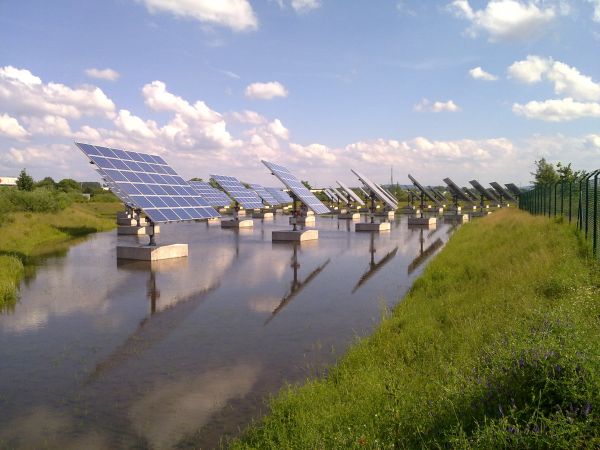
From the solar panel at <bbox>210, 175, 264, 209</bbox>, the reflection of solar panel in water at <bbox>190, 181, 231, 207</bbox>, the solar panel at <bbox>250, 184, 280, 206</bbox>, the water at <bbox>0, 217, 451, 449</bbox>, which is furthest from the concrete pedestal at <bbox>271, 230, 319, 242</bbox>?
the solar panel at <bbox>250, 184, 280, 206</bbox>

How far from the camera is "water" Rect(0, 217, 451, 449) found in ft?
22.9

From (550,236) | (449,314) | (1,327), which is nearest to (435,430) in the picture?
(449,314)

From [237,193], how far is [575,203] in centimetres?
3386

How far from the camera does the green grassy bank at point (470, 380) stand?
4.39 meters

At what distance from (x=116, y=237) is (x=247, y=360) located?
28.0 meters

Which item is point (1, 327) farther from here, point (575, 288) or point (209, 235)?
point (209, 235)

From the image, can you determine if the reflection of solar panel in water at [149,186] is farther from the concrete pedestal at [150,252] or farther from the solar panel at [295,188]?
the solar panel at [295,188]

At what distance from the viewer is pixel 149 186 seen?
25.9m

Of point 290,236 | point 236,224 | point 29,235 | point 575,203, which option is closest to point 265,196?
point 236,224

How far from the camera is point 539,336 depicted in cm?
568

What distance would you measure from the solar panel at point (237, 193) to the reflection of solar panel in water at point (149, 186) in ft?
59.3

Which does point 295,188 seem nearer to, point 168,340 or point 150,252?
point 150,252

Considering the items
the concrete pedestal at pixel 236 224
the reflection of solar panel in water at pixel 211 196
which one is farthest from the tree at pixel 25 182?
the concrete pedestal at pixel 236 224

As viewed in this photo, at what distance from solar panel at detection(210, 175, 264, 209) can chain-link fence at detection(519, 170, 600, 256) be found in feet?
88.2
